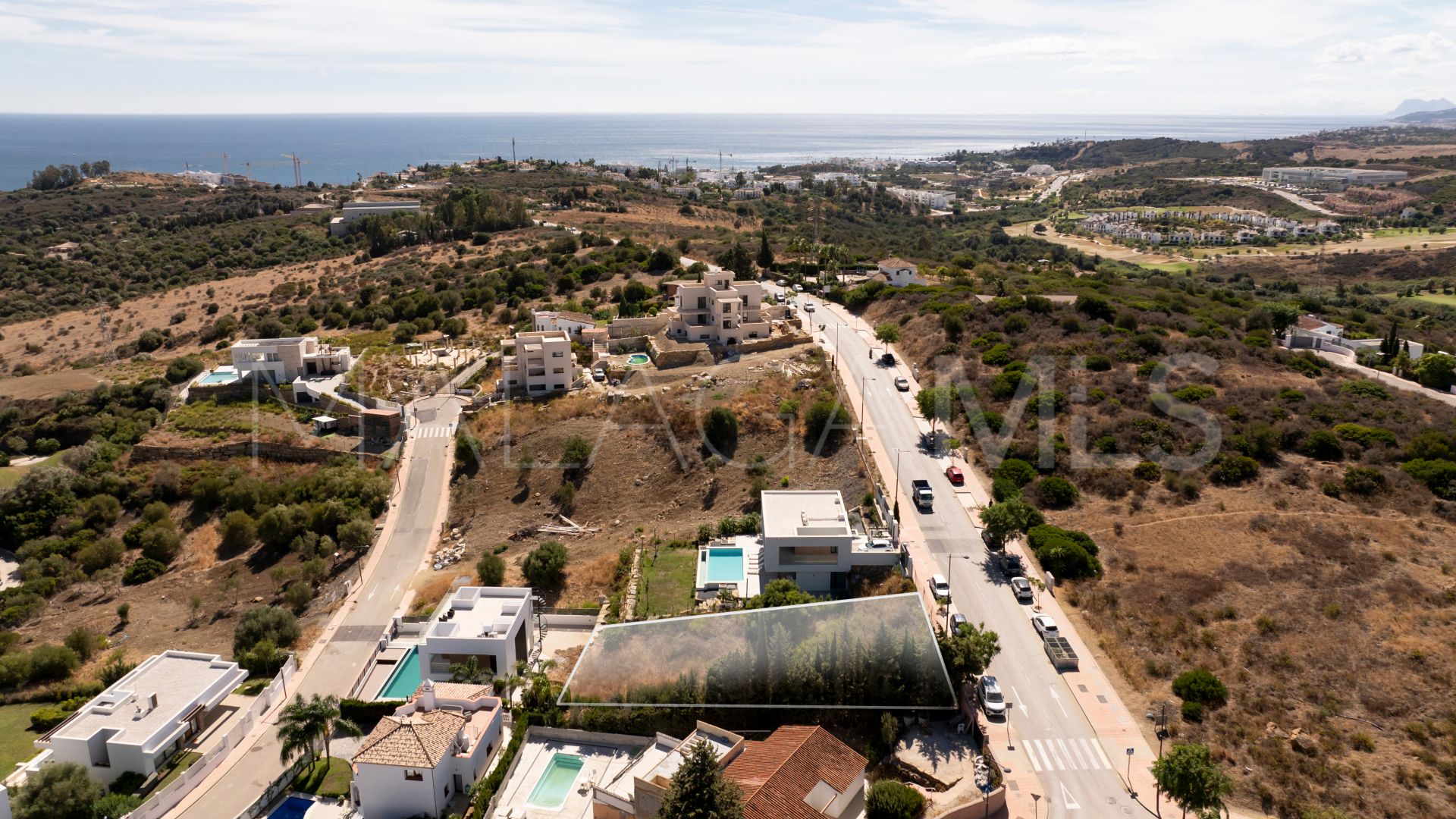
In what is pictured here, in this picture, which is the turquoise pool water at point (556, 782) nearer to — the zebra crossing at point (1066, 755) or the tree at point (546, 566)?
the tree at point (546, 566)

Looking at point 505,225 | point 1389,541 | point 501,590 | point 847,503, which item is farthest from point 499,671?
point 505,225

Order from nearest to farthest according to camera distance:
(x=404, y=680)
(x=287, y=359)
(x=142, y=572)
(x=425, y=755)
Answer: (x=425, y=755), (x=404, y=680), (x=142, y=572), (x=287, y=359)

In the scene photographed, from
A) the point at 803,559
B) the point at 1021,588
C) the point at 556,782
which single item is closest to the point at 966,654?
the point at 1021,588

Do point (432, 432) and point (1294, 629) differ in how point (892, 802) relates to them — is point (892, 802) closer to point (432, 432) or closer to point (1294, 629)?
point (1294, 629)

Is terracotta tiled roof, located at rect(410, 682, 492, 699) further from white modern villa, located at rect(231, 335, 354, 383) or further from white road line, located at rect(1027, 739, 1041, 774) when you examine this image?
white modern villa, located at rect(231, 335, 354, 383)

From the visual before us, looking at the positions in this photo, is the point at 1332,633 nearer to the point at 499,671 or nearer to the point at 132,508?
the point at 499,671

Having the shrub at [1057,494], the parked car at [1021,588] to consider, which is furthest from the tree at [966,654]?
the shrub at [1057,494]

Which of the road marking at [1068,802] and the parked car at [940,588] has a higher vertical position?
the parked car at [940,588]
